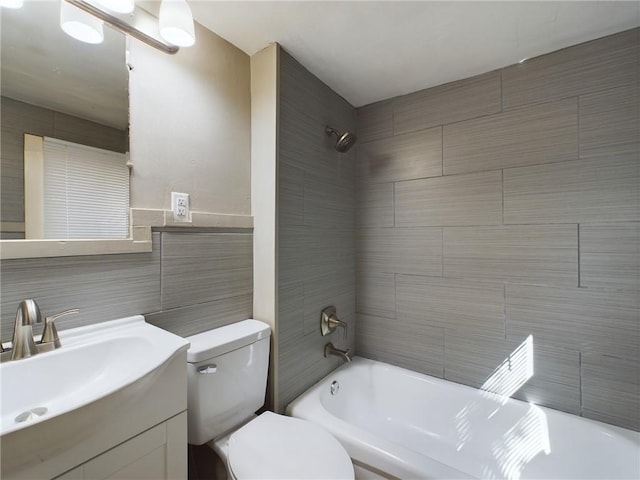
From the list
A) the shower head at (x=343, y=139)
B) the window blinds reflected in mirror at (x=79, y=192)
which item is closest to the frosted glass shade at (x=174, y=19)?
the window blinds reflected in mirror at (x=79, y=192)

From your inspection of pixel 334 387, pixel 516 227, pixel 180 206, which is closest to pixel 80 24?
pixel 180 206

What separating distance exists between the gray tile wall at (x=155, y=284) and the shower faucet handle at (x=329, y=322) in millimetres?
480

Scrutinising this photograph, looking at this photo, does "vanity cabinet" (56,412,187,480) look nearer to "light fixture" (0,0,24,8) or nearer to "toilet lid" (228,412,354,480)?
"toilet lid" (228,412,354,480)

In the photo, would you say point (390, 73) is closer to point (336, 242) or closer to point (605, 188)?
point (336, 242)

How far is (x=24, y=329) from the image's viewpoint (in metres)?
0.82

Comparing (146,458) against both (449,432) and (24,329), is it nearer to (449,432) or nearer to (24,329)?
(24,329)

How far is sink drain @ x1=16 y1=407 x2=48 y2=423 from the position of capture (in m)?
0.72

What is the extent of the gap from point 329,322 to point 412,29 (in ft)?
5.38

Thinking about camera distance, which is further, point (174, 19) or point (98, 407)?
point (174, 19)

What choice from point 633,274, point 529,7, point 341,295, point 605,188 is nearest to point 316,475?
point 341,295

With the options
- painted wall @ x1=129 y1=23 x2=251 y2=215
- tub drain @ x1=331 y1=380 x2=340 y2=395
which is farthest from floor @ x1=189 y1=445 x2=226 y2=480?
painted wall @ x1=129 y1=23 x2=251 y2=215

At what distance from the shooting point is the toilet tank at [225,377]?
1.14m

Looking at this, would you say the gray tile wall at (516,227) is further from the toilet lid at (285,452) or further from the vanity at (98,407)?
the vanity at (98,407)

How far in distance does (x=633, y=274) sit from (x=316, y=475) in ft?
5.50
